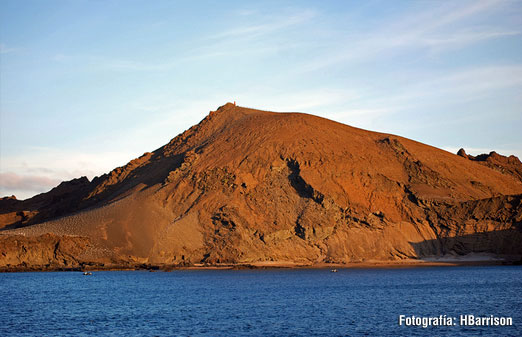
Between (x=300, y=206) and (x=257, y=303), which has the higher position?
(x=300, y=206)

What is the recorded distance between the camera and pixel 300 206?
116375 millimetres

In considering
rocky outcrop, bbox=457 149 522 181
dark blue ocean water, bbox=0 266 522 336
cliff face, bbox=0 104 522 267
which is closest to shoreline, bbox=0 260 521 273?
cliff face, bbox=0 104 522 267

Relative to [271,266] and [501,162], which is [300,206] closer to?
[271,266]

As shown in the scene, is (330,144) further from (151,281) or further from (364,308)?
(364,308)

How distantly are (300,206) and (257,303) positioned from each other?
190 ft

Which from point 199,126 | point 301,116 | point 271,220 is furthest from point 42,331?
point 199,126

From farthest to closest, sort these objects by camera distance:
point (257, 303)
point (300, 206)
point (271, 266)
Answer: point (300, 206) → point (271, 266) → point (257, 303)

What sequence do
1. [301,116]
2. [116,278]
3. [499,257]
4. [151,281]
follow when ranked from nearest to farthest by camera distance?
[151,281] → [116,278] → [499,257] → [301,116]

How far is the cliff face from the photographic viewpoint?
367ft

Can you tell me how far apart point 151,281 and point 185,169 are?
4475cm

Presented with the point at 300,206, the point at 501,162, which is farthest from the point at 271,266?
the point at 501,162

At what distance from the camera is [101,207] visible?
124750 millimetres

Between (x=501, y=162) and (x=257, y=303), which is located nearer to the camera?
(x=257, y=303)

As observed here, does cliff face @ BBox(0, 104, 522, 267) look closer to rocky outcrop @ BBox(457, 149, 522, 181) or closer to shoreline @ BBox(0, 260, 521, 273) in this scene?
shoreline @ BBox(0, 260, 521, 273)
